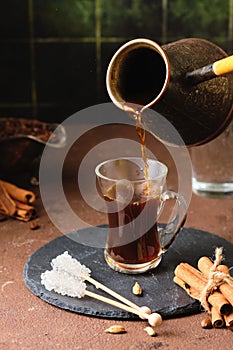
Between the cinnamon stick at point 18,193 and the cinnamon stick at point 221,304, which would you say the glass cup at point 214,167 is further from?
the cinnamon stick at point 221,304

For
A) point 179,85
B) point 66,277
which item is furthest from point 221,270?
point 179,85

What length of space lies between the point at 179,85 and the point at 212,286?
1.44ft

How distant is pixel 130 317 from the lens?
119 cm

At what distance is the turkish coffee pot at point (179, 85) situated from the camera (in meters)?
1.39

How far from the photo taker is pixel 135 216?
4.42 feet

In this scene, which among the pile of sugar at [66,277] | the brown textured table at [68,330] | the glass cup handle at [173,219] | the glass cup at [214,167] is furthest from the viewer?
the glass cup at [214,167]

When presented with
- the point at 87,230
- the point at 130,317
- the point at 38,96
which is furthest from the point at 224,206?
the point at 38,96

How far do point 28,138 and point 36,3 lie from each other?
107 centimetres

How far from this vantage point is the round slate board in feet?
3.98

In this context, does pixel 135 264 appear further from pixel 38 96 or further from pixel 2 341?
pixel 38 96

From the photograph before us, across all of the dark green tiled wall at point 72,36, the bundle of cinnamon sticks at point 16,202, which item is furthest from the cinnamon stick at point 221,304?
the dark green tiled wall at point 72,36

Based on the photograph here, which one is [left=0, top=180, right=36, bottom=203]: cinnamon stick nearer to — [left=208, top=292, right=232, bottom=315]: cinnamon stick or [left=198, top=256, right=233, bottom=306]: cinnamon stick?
[left=198, top=256, right=233, bottom=306]: cinnamon stick

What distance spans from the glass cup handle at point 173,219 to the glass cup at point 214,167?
0.47 meters

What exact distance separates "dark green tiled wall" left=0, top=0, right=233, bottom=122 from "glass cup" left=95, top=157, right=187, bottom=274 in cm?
153
